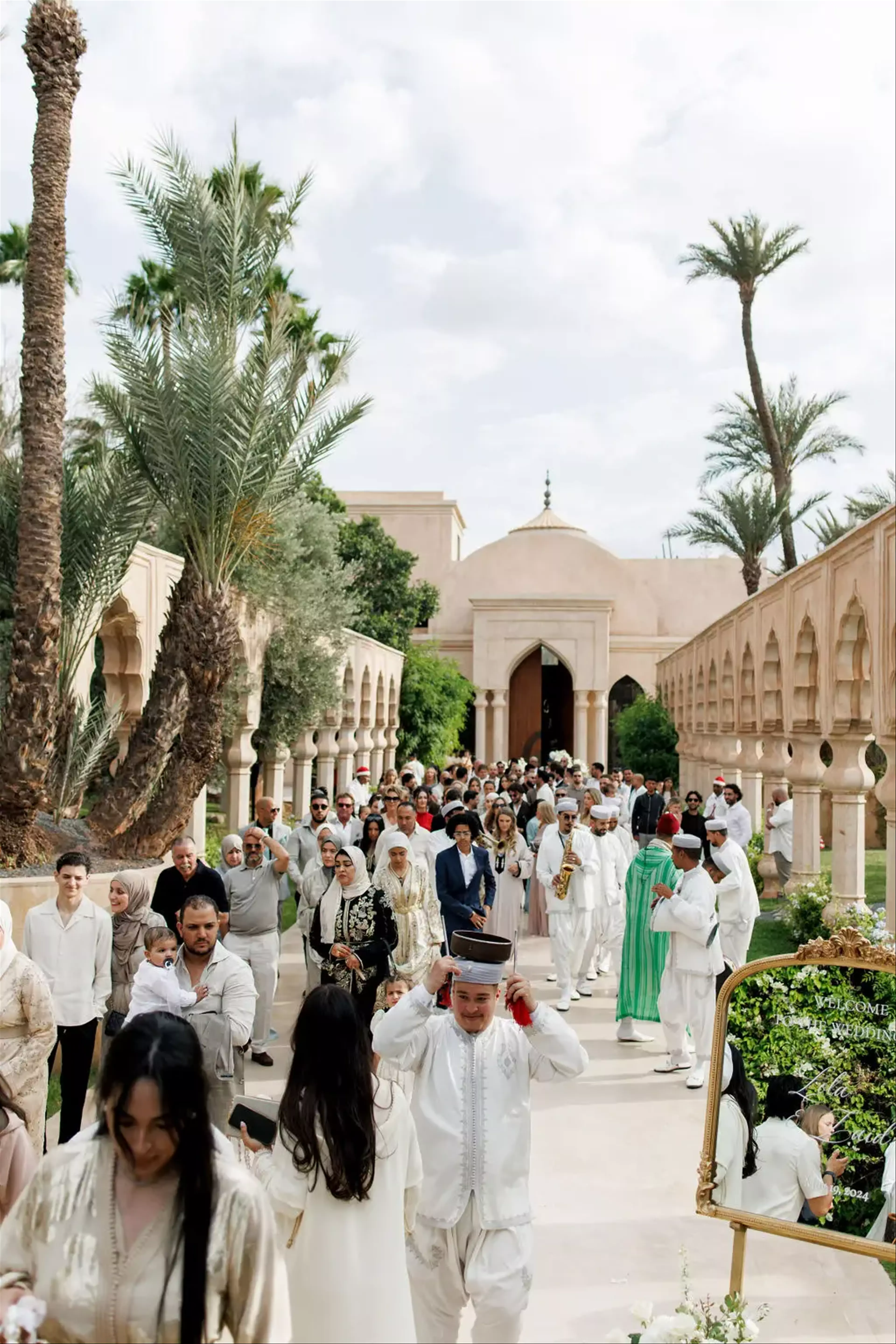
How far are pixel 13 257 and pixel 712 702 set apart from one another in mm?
16151

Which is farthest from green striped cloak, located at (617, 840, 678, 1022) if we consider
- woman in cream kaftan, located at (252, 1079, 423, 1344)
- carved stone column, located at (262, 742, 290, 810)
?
carved stone column, located at (262, 742, 290, 810)

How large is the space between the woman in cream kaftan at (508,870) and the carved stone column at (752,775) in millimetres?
7995

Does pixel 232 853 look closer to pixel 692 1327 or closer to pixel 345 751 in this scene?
pixel 692 1327

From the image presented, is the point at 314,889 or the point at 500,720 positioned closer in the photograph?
the point at 314,889

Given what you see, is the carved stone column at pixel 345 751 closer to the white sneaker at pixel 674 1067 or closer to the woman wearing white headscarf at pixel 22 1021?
the white sneaker at pixel 674 1067

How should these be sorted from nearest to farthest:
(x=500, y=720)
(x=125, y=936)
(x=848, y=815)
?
(x=125, y=936)
(x=848, y=815)
(x=500, y=720)

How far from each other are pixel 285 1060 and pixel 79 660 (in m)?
5.12

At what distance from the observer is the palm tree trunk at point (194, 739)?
11.1 m

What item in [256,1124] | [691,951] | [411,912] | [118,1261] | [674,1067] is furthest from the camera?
[674,1067]

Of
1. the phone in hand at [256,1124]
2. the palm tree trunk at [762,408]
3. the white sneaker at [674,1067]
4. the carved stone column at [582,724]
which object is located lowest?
the white sneaker at [674,1067]

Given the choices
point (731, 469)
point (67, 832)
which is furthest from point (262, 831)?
point (731, 469)

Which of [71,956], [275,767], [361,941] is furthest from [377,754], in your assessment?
[71,956]

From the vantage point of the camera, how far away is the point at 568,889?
32.3 ft

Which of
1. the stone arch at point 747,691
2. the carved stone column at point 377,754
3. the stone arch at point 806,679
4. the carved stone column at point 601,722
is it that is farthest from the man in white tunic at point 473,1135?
the carved stone column at point 601,722
